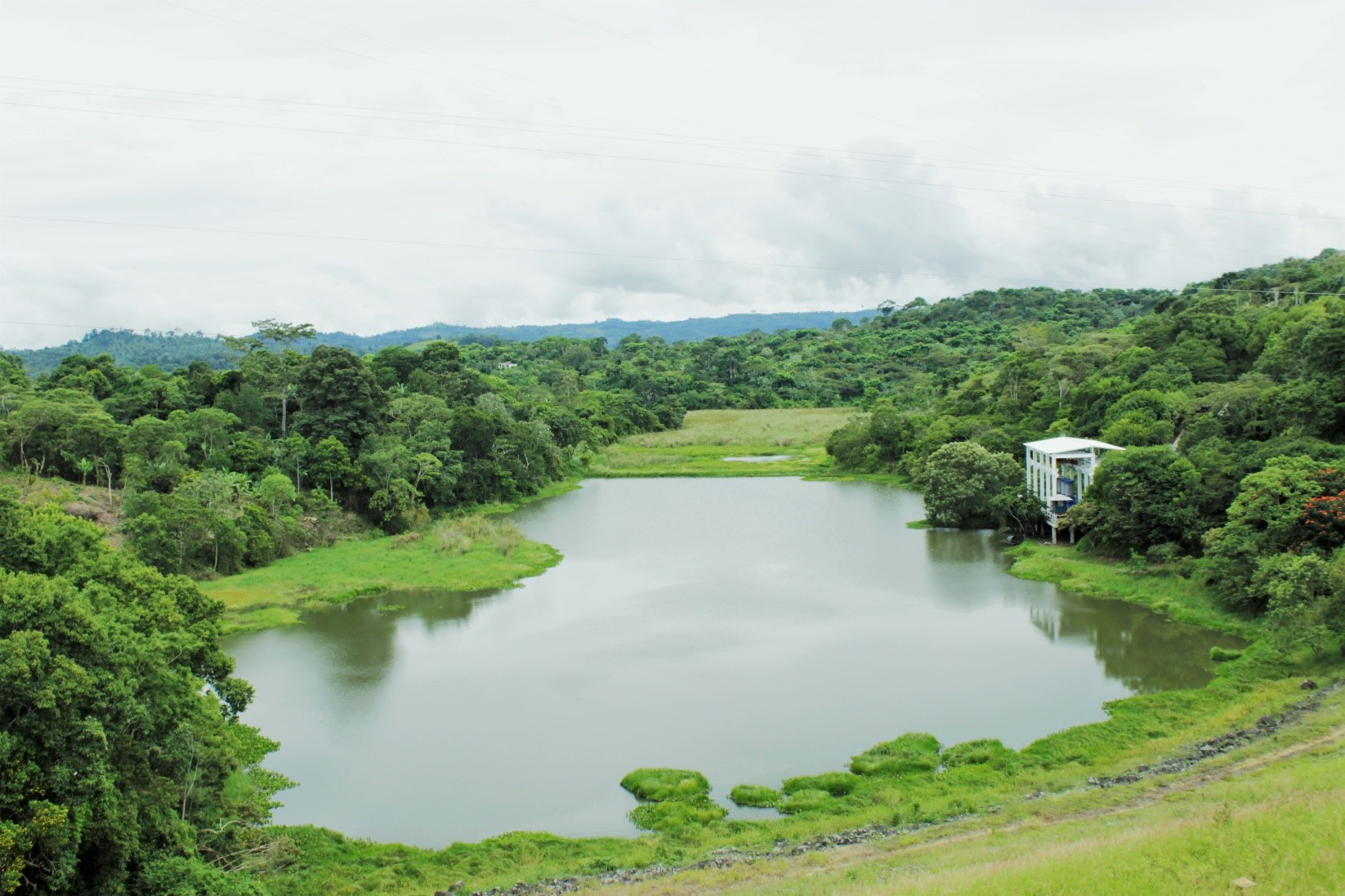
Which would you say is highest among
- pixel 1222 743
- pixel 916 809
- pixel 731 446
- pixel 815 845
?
pixel 731 446

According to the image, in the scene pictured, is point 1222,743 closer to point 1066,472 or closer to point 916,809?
point 916,809

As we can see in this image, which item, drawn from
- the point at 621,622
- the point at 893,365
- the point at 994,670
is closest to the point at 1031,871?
the point at 994,670

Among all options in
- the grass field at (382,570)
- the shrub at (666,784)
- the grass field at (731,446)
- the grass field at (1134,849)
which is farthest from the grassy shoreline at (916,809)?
the grass field at (731,446)

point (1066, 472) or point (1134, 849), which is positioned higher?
point (1066, 472)

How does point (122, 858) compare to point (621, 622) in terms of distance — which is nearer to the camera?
point (122, 858)

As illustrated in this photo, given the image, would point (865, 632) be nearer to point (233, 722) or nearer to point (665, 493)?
point (233, 722)

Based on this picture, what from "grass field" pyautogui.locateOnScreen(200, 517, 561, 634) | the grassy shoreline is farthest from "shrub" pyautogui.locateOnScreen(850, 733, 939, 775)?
"grass field" pyautogui.locateOnScreen(200, 517, 561, 634)

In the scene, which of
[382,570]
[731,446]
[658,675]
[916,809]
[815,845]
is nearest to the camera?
[815,845]

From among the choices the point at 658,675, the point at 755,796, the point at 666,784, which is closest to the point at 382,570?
the point at 658,675
